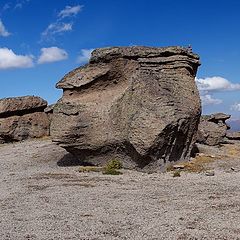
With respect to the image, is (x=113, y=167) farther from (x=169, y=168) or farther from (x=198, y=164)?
(x=198, y=164)

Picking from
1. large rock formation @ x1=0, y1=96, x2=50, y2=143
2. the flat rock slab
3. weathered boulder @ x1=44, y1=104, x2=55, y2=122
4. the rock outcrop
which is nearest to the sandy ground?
the rock outcrop

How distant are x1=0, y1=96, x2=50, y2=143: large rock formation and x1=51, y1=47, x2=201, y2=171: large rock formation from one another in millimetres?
15372

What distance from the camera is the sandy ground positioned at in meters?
12.0

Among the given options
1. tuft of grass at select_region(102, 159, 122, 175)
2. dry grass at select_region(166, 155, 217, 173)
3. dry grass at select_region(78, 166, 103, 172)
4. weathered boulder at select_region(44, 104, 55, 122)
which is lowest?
dry grass at select_region(78, 166, 103, 172)

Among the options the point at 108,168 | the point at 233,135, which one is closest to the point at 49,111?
the point at 233,135

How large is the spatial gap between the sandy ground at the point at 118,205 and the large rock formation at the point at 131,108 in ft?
5.38

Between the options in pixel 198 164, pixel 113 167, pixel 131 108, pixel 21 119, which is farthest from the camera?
pixel 21 119

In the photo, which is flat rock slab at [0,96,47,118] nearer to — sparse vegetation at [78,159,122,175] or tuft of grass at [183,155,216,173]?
sparse vegetation at [78,159,122,175]

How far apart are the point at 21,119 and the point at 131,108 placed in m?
19.5

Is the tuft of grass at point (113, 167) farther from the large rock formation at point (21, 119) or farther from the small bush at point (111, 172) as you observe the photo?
the large rock formation at point (21, 119)

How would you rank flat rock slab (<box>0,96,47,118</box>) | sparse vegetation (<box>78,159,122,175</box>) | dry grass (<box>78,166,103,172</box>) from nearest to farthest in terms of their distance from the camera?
sparse vegetation (<box>78,159,122,175</box>), dry grass (<box>78,166,103,172</box>), flat rock slab (<box>0,96,47,118</box>)

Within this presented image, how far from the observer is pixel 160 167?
79.9 ft

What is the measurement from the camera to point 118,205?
1542 cm

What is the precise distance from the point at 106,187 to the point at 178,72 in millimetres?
9864
